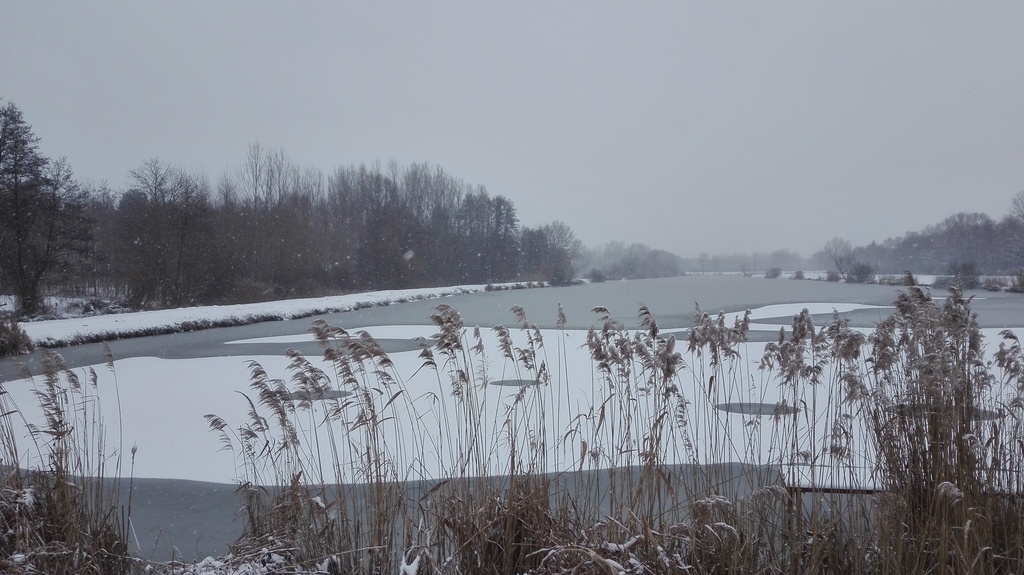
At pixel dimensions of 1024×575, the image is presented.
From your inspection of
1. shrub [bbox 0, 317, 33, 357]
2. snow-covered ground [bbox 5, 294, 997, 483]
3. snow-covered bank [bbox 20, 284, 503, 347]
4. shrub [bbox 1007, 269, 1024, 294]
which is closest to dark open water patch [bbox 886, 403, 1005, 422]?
snow-covered ground [bbox 5, 294, 997, 483]

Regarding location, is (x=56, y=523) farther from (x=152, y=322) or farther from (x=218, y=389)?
(x=152, y=322)

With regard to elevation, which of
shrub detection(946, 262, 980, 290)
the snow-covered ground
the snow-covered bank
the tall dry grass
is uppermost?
shrub detection(946, 262, 980, 290)

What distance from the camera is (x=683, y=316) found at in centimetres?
1859

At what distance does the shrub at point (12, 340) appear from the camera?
43.9ft

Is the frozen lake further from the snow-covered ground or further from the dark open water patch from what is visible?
the dark open water patch

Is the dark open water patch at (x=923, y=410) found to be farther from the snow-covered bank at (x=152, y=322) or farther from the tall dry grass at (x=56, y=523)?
the snow-covered bank at (x=152, y=322)

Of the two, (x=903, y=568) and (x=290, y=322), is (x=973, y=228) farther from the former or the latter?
(x=290, y=322)

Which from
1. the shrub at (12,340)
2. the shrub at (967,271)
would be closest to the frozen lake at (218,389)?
the shrub at (12,340)

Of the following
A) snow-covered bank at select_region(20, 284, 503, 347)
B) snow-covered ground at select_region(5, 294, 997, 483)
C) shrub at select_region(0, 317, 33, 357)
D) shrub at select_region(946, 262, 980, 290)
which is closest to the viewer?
snow-covered ground at select_region(5, 294, 997, 483)

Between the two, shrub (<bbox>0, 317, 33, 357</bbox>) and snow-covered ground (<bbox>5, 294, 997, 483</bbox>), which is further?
shrub (<bbox>0, 317, 33, 357</bbox>)

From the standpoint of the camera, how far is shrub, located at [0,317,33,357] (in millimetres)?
13367

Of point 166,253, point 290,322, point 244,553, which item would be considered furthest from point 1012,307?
point 166,253

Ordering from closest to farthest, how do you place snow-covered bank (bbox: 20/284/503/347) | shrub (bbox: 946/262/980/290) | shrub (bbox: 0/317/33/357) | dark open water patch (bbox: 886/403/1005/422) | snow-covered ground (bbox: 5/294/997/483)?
dark open water patch (bbox: 886/403/1005/422) < snow-covered ground (bbox: 5/294/997/483) < shrub (bbox: 946/262/980/290) < shrub (bbox: 0/317/33/357) < snow-covered bank (bbox: 20/284/503/347)

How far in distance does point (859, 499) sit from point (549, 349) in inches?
375
